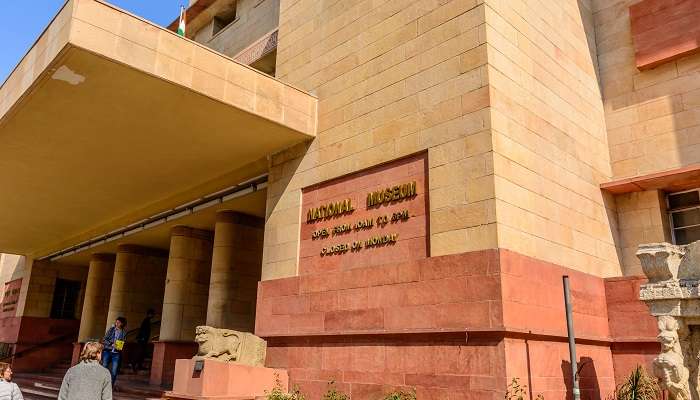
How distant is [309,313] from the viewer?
36.7ft

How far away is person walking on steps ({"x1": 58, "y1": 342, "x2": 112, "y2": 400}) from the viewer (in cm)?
601

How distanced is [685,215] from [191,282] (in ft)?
46.1

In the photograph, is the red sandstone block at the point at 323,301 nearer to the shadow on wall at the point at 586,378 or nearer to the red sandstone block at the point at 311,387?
the red sandstone block at the point at 311,387

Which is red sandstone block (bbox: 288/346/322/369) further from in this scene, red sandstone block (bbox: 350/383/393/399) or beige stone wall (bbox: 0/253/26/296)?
beige stone wall (bbox: 0/253/26/296)

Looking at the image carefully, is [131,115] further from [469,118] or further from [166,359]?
[166,359]

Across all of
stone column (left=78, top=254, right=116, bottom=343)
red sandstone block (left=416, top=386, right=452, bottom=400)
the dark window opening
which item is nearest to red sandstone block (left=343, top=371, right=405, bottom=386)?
red sandstone block (left=416, top=386, right=452, bottom=400)

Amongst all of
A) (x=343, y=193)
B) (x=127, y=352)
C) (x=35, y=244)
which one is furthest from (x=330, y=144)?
(x=35, y=244)

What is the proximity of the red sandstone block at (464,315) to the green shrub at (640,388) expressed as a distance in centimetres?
318

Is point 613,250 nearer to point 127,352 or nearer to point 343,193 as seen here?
point 343,193

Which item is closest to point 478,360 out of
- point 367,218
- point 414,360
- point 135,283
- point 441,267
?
point 414,360

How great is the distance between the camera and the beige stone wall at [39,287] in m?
25.5

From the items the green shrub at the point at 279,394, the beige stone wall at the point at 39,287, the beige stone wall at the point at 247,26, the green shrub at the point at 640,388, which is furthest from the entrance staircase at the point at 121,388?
the beige stone wall at the point at 247,26

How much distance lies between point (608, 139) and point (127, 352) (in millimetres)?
17625

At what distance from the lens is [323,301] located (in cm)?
1098
